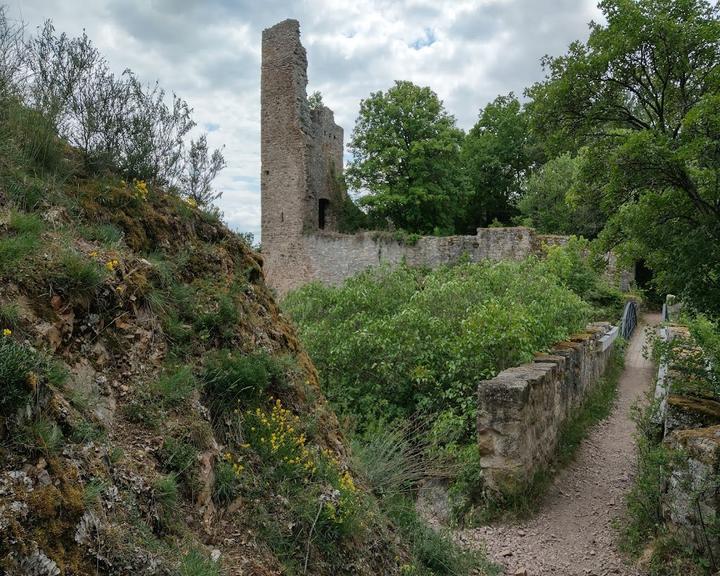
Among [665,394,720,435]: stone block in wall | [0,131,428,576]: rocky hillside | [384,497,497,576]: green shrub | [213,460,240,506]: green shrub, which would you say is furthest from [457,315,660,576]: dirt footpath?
[213,460,240,506]: green shrub

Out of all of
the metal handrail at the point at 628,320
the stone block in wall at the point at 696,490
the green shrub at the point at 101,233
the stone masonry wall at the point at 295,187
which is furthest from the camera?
the stone masonry wall at the point at 295,187

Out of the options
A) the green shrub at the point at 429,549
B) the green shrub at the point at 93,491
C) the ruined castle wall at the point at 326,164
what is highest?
the ruined castle wall at the point at 326,164

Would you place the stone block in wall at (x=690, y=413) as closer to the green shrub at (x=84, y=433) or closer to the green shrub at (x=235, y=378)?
the green shrub at (x=235, y=378)

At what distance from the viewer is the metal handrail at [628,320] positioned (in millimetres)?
13200

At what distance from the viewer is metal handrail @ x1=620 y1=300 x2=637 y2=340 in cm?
1320

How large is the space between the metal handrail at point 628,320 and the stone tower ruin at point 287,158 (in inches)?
466

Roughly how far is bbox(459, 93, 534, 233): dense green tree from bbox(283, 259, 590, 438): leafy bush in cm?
1930

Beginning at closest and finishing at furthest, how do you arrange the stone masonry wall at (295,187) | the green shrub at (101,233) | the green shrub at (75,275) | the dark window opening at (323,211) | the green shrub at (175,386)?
the green shrub at (75,275) → the green shrub at (175,386) → the green shrub at (101,233) → the stone masonry wall at (295,187) → the dark window opening at (323,211)

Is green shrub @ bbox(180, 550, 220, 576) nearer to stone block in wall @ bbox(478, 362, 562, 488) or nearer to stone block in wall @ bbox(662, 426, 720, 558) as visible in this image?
stone block in wall @ bbox(662, 426, 720, 558)

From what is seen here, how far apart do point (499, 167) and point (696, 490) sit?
2678 cm

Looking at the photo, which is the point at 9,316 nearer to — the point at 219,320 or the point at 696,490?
the point at 219,320

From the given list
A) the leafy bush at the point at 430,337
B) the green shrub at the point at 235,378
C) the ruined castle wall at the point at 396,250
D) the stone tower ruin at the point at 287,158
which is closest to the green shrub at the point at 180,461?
the green shrub at the point at 235,378

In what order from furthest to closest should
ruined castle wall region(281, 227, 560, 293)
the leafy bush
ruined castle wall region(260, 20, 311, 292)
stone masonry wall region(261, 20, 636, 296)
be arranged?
ruined castle wall region(260, 20, 311, 292) < stone masonry wall region(261, 20, 636, 296) < ruined castle wall region(281, 227, 560, 293) < the leafy bush

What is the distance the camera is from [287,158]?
22.4m
